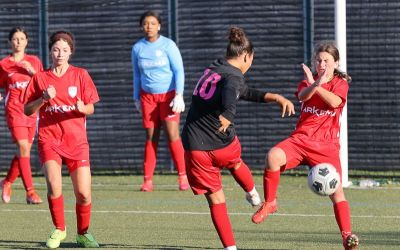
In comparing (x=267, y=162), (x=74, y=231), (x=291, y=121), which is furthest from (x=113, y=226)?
(x=291, y=121)

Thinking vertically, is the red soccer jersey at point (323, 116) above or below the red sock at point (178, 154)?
above

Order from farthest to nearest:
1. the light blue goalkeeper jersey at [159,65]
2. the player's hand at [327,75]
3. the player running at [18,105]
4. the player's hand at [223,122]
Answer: the light blue goalkeeper jersey at [159,65] → the player running at [18,105] → the player's hand at [327,75] → the player's hand at [223,122]

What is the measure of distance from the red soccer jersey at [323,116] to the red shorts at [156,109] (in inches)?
191

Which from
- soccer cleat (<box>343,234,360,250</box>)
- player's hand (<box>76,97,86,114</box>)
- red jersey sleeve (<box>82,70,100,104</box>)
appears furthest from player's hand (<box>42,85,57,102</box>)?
soccer cleat (<box>343,234,360,250</box>)

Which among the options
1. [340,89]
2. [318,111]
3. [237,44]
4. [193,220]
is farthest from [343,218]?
[193,220]

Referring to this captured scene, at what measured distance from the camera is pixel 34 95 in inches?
399

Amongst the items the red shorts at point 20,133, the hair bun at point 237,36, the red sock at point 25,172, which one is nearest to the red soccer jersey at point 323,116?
the hair bun at point 237,36

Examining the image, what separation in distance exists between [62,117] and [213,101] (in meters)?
1.63

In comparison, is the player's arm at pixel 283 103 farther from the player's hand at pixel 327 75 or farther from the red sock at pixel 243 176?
the red sock at pixel 243 176

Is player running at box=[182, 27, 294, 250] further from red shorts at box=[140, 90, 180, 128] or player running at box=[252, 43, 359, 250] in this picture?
red shorts at box=[140, 90, 180, 128]

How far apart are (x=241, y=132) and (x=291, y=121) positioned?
2.52ft

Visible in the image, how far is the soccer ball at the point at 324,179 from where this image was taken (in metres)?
9.59

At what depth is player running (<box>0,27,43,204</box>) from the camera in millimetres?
13867

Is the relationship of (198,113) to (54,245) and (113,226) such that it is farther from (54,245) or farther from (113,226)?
(113,226)
